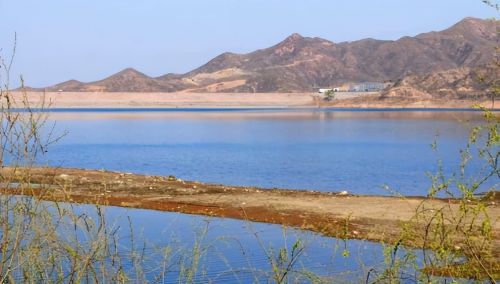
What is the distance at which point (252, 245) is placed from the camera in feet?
38.7

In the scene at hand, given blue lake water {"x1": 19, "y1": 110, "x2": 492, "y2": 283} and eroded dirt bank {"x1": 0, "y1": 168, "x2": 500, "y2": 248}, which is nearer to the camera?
blue lake water {"x1": 19, "y1": 110, "x2": 492, "y2": 283}

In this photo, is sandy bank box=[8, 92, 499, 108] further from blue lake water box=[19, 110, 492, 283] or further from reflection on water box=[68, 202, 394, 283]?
reflection on water box=[68, 202, 394, 283]

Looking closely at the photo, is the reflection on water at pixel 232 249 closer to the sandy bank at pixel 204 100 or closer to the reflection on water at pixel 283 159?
the reflection on water at pixel 283 159

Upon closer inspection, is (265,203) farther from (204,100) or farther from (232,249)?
(204,100)

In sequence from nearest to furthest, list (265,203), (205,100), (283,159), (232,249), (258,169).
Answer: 1. (232,249)
2. (265,203)
3. (258,169)
4. (283,159)
5. (205,100)

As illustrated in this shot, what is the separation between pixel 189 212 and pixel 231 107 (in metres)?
160

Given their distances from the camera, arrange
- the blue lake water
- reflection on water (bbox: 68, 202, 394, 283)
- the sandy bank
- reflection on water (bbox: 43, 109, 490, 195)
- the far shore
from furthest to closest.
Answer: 1. the sandy bank
2. the far shore
3. reflection on water (bbox: 43, 109, 490, 195)
4. the blue lake water
5. reflection on water (bbox: 68, 202, 394, 283)

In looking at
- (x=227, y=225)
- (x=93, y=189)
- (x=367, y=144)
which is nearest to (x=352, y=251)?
(x=227, y=225)

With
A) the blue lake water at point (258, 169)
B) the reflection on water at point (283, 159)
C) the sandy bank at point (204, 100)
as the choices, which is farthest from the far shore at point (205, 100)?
the blue lake water at point (258, 169)

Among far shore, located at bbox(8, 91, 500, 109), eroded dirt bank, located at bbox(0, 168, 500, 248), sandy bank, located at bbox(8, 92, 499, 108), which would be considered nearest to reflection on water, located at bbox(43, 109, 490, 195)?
eroded dirt bank, located at bbox(0, 168, 500, 248)

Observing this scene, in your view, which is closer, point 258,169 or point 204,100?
point 258,169

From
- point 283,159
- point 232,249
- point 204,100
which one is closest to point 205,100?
point 204,100

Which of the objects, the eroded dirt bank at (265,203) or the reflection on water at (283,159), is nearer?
the eroded dirt bank at (265,203)

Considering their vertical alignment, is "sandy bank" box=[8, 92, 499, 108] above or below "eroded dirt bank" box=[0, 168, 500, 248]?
below
